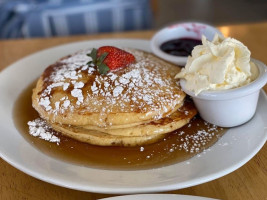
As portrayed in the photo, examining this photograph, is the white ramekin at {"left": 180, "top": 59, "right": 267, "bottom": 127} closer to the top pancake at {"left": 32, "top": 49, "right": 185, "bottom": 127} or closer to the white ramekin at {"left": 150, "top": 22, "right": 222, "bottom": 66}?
the top pancake at {"left": 32, "top": 49, "right": 185, "bottom": 127}

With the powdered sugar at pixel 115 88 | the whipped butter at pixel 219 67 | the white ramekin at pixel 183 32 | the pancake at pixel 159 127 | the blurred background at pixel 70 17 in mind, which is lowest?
the blurred background at pixel 70 17

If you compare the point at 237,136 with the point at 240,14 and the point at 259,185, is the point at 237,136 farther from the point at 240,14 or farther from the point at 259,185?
the point at 240,14

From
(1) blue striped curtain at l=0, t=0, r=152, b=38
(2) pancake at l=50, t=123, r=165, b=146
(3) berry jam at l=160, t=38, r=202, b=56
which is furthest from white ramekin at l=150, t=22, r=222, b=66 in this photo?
(1) blue striped curtain at l=0, t=0, r=152, b=38

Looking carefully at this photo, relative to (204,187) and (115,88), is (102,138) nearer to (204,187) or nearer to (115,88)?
(115,88)

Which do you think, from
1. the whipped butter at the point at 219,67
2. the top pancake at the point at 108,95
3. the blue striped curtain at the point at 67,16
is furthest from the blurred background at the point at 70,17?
the whipped butter at the point at 219,67

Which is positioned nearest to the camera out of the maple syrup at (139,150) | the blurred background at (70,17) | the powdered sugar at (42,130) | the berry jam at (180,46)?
the maple syrup at (139,150)

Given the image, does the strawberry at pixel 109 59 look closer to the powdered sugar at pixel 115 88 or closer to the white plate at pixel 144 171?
the powdered sugar at pixel 115 88
